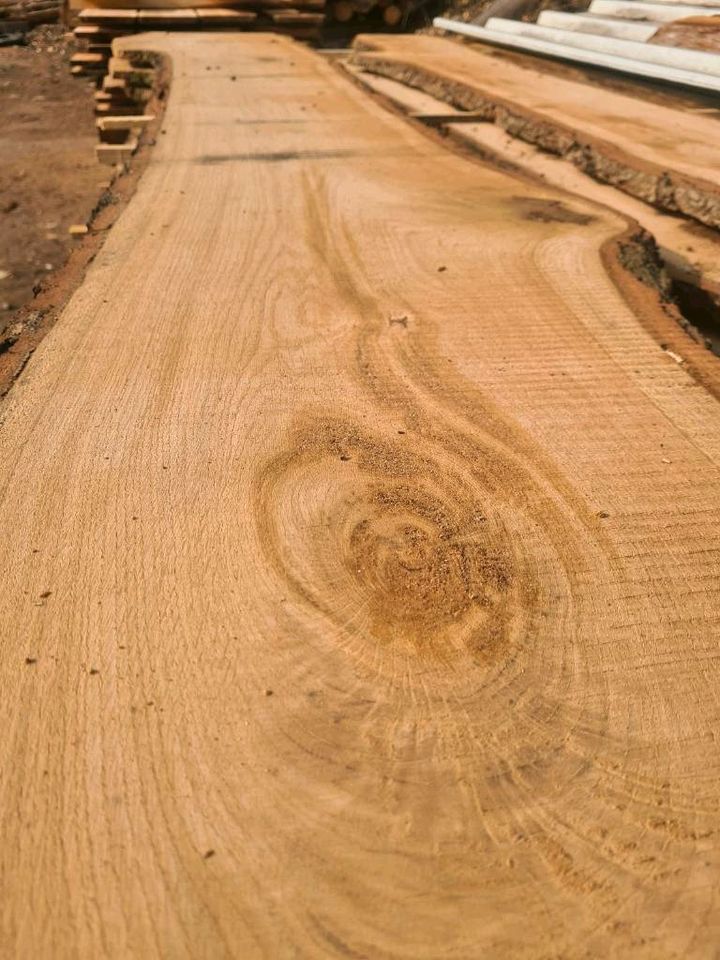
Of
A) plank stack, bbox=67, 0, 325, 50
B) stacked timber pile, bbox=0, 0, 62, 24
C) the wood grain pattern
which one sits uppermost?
the wood grain pattern

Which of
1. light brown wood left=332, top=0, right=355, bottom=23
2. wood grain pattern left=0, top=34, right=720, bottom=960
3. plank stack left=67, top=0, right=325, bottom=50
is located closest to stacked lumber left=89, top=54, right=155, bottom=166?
plank stack left=67, top=0, right=325, bottom=50

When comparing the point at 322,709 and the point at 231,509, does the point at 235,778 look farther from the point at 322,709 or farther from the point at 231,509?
the point at 231,509

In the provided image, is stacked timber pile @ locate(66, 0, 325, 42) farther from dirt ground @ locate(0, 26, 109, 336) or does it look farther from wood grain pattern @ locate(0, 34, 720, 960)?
wood grain pattern @ locate(0, 34, 720, 960)

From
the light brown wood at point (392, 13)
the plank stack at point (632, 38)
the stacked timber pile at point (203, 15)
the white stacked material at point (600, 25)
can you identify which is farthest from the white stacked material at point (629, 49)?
the light brown wood at point (392, 13)

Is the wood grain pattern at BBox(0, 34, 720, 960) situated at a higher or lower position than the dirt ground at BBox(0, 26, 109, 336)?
A: higher

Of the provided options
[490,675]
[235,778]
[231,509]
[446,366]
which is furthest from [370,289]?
[235,778]

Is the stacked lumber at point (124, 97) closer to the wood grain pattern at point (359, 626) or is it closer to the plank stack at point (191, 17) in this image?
the plank stack at point (191, 17)
